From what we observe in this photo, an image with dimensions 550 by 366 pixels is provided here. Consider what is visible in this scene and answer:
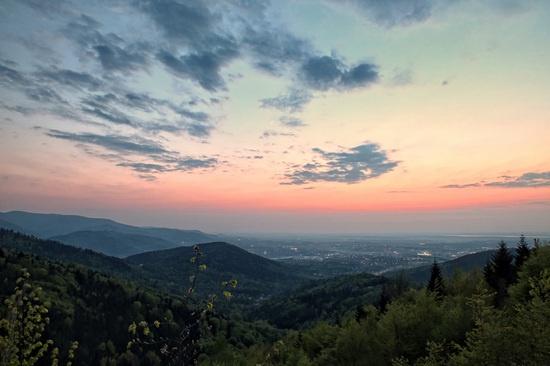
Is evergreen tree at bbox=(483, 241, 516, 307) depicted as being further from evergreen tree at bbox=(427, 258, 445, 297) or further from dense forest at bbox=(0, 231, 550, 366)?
evergreen tree at bbox=(427, 258, 445, 297)

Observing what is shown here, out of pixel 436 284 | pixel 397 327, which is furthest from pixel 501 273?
pixel 397 327

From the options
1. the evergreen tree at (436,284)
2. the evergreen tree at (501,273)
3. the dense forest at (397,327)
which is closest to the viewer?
the dense forest at (397,327)

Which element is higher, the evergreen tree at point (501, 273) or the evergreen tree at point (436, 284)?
the evergreen tree at point (501, 273)

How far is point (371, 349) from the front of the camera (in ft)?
173

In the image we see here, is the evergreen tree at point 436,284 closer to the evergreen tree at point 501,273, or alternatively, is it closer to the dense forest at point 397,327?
the dense forest at point 397,327

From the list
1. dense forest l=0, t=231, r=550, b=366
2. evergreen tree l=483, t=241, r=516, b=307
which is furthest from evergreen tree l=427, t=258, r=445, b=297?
evergreen tree l=483, t=241, r=516, b=307

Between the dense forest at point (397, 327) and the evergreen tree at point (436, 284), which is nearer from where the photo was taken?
the dense forest at point (397, 327)

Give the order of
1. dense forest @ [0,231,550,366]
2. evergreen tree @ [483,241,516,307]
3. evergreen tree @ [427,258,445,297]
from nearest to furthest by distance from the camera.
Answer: dense forest @ [0,231,550,366] < evergreen tree @ [483,241,516,307] < evergreen tree @ [427,258,445,297]

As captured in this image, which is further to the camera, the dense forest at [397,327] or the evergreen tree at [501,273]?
the evergreen tree at [501,273]

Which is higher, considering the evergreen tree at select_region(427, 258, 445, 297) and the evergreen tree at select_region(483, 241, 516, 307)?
the evergreen tree at select_region(483, 241, 516, 307)

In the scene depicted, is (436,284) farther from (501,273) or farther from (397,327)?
(397,327)

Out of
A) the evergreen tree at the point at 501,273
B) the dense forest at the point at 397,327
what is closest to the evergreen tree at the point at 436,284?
the dense forest at the point at 397,327

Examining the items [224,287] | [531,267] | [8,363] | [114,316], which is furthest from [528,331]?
[114,316]

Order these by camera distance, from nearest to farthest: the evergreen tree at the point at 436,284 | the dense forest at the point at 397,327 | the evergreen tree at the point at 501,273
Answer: the dense forest at the point at 397,327 < the evergreen tree at the point at 501,273 < the evergreen tree at the point at 436,284
